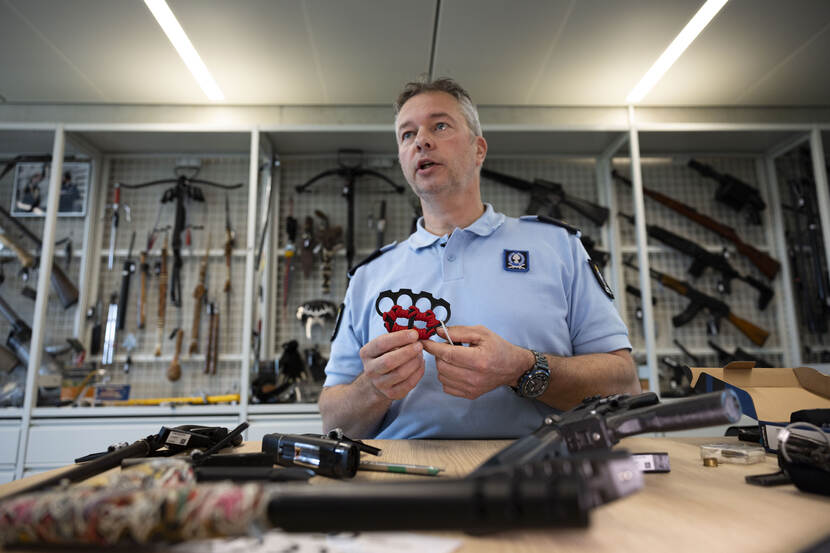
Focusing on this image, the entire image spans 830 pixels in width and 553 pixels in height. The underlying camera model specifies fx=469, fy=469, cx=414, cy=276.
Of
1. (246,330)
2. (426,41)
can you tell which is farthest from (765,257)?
(246,330)

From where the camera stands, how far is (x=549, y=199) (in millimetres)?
3439

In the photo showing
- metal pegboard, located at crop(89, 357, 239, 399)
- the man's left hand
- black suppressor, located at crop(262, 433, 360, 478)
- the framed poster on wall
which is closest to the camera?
black suppressor, located at crop(262, 433, 360, 478)

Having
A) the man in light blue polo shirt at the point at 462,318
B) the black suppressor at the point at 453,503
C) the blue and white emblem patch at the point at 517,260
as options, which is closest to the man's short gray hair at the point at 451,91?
the man in light blue polo shirt at the point at 462,318

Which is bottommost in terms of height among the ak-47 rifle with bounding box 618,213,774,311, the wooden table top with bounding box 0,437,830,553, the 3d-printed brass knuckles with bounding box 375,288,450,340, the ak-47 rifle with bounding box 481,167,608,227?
the wooden table top with bounding box 0,437,830,553

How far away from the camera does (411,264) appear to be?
1466 mm

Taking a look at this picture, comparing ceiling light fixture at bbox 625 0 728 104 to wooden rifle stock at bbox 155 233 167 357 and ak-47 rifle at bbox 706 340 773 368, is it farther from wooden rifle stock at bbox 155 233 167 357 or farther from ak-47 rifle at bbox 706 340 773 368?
wooden rifle stock at bbox 155 233 167 357

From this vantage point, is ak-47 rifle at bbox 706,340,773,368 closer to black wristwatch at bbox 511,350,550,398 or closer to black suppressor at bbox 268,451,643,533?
black wristwatch at bbox 511,350,550,398

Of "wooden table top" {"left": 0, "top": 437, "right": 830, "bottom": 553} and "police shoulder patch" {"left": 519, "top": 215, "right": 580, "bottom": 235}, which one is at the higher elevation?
"police shoulder patch" {"left": 519, "top": 215, "right": 580, "bottom": 235}

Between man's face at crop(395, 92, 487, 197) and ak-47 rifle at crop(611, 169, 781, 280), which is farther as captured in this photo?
ak-47 rifle at crop(611, 169, 781, 280)

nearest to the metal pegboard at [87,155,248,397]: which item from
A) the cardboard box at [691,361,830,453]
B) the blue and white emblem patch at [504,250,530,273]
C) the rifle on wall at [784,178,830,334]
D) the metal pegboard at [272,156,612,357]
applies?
the metal pegboard at [272,156,612,357]

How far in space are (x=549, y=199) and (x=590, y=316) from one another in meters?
2.26

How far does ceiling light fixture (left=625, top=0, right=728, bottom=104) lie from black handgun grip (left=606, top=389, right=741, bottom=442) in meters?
2.61

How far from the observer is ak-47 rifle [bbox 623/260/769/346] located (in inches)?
129

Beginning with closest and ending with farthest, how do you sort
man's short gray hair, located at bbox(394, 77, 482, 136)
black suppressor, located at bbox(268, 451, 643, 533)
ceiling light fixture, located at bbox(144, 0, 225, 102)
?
black suppressor, located at bbox(268, 451, 643, 533) → man's short gray hair, located at bbox(394, 77, 482, 136) → ceiling light fixture, located at bbox(144, 0, 225, 102)
